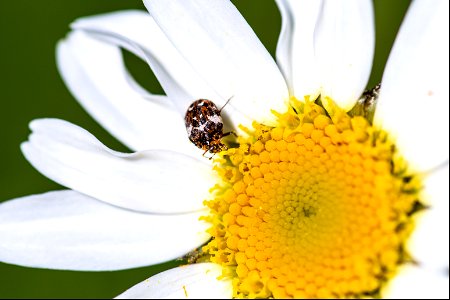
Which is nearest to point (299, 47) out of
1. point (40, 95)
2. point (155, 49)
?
point (155, 49)

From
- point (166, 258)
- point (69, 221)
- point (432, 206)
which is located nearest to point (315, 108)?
point (432, 206)

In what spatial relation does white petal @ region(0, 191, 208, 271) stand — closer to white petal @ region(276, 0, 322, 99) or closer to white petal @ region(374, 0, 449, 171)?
white petal @ region(276, 0, 322, 99)

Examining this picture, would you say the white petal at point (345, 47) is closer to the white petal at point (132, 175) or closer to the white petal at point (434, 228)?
the white petal at point (434, 228)

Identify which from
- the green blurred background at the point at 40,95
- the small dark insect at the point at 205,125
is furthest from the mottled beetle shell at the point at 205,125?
the green blurred background at the point at 40,95

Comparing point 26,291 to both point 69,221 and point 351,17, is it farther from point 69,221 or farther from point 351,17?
point 351,17

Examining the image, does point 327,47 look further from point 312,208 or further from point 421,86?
point 312,208

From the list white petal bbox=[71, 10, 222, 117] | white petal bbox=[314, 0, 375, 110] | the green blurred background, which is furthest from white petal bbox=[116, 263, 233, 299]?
the green blurred background
